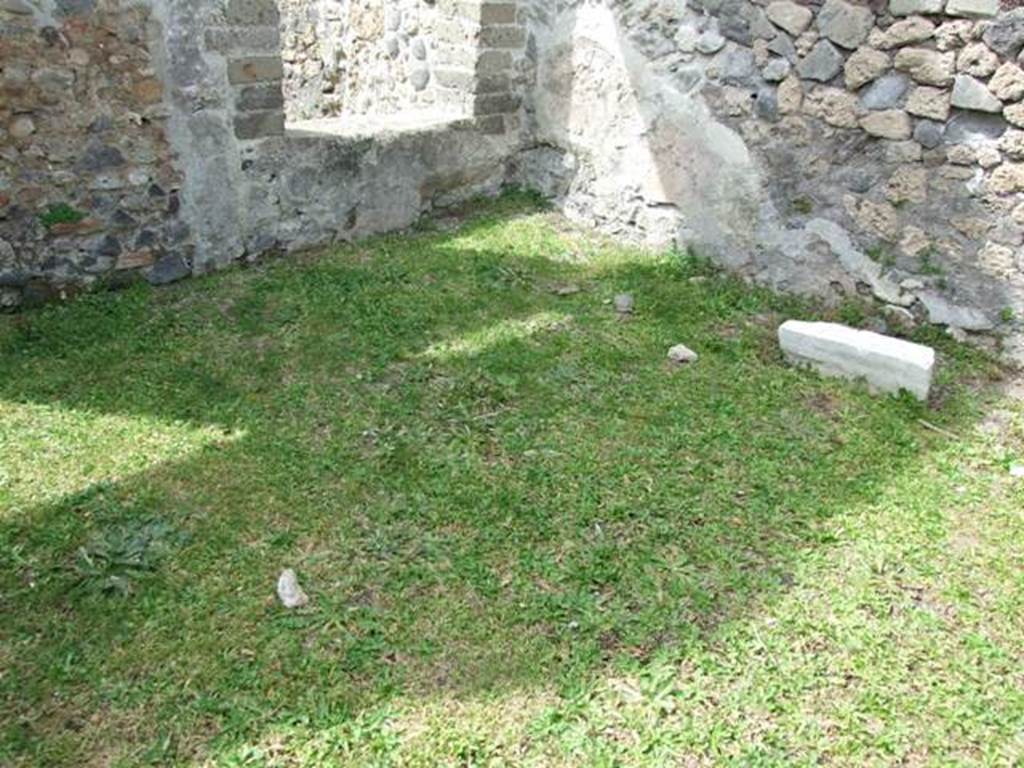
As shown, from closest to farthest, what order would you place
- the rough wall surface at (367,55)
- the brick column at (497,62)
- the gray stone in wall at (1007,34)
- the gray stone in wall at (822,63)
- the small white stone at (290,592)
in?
the small white stone at (290,592) → the gray stone in wall at (1007,34) → the gray stone in wall at (822,63) → the brick column at (497,62) → the rough wall surface at (367,55)

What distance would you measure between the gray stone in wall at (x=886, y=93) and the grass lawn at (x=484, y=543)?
107 centimetres

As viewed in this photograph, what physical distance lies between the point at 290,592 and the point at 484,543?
64 cm

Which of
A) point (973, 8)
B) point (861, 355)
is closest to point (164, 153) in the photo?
point (861, 355)

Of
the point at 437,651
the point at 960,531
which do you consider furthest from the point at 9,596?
the point at 960,531

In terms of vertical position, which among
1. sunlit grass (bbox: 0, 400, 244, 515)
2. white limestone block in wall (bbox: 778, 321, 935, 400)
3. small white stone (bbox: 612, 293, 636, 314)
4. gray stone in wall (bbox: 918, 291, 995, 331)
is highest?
gray stone in wall (bbox: 918, 291, 995, 331)

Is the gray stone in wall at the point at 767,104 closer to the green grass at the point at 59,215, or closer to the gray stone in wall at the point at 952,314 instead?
the gray stone in wall at the point at 952,314

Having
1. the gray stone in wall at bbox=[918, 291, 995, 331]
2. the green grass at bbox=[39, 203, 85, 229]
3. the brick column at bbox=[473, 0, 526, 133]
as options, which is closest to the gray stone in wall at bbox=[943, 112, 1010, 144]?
the gray stone in wall at bbox=[918, 291, 995, 331]

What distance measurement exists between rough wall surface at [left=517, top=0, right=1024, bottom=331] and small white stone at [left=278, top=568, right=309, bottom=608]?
3155 millimetres

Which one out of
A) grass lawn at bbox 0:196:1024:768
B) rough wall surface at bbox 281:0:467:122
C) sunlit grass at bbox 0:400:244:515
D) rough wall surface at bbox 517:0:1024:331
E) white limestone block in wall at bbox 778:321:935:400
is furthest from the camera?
rough wall surface at bbox 281:0:467:122


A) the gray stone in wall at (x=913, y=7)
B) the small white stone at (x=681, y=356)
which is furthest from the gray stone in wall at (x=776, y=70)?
the small white stone at (x=681, y=356)

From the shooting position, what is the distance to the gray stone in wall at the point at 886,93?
158 inches

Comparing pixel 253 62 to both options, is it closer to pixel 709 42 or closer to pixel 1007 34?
pixel 709 42

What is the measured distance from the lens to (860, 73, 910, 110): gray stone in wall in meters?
4.00

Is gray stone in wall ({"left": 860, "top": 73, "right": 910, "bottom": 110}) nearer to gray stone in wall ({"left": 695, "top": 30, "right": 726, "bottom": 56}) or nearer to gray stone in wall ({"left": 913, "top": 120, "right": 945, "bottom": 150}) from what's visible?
gray stone in wall ({"left": 913, "top": 120, "right": 945, "bottom": 150})
